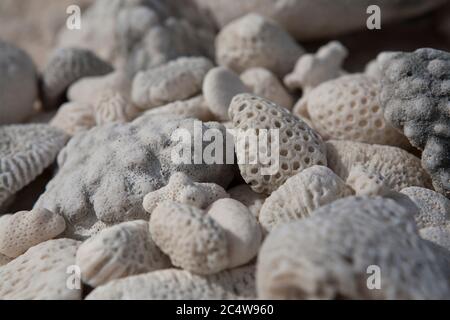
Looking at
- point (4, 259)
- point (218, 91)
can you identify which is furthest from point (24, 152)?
point (218, 91)

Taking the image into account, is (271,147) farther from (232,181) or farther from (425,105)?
(425,105)

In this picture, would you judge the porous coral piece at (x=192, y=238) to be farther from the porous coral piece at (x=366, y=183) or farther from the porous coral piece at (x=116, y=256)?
the porous coral piece at (x=366, y=183)

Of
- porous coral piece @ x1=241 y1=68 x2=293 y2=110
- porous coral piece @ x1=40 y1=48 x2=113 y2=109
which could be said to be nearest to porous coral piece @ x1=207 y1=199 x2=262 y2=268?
porous coral piece @ x1=241 y1=68 x2=293 y2=110

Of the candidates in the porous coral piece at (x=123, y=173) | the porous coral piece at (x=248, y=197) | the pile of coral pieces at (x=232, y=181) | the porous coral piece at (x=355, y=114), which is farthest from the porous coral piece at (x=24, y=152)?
the porous coral piece at (x=355, y=114)

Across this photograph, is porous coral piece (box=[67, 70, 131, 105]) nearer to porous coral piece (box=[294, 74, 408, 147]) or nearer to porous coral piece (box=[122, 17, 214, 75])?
porous coral piece (box=[122, 17, 214, 75])

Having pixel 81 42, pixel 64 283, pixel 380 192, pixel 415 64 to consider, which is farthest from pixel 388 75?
pixel 81 42
